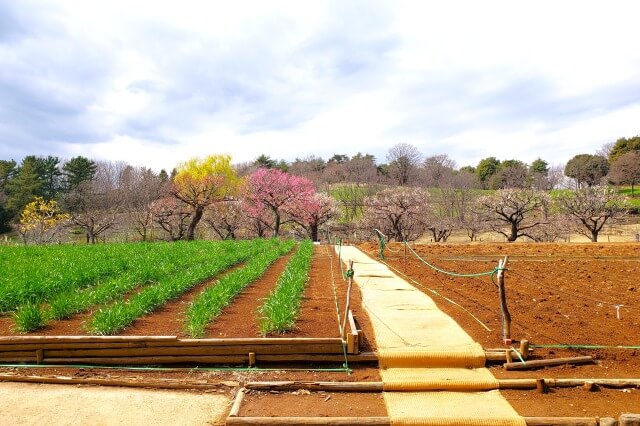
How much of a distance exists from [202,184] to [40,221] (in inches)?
543

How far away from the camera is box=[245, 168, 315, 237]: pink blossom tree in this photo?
118ft

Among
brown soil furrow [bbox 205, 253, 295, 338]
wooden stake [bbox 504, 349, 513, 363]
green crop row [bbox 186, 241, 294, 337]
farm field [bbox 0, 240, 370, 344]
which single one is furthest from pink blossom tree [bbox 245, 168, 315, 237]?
wooden stake [bbox 504, 349, 513, 363]

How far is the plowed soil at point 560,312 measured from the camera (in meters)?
4.43

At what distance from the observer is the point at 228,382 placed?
4.83 metres

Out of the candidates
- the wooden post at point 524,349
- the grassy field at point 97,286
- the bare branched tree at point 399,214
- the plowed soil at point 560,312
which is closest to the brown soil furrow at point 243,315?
the grassy field at point 97,286

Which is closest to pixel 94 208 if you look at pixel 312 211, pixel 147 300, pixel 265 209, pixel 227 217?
pixel 227 217

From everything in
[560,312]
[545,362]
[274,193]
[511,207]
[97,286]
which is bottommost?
[545,362]

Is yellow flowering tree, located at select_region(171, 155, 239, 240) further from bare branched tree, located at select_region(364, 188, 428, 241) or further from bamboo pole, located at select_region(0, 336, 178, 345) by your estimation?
bamboo pole, located at select_region(0, 336, 178, 345)

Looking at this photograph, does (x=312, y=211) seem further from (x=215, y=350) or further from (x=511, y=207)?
(x=215, y=350)

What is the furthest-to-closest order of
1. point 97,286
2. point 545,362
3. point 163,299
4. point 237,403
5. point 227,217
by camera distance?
1. point 227,217
2. point 97,286
3. point 163,299
4. point 545,362
5. point 237,403

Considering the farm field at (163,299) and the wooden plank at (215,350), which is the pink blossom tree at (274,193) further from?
the wooden plank at (215,350)

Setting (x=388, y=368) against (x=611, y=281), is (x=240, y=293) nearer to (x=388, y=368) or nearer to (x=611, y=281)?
(x=388, y=368)

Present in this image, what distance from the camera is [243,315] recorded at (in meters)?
7.03

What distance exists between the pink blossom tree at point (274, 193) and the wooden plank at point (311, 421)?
30.9 meters
